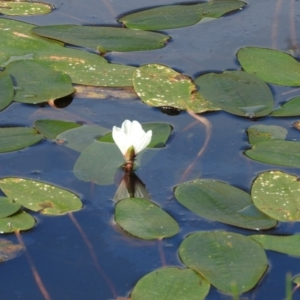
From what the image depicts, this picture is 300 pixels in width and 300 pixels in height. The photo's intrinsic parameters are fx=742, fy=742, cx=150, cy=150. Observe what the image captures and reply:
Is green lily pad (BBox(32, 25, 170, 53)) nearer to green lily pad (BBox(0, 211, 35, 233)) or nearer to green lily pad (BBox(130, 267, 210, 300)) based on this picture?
green lily pad (BBox(0, 211, 35, 233))

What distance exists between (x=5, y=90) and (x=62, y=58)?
0.82 ft

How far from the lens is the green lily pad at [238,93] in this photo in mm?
2043

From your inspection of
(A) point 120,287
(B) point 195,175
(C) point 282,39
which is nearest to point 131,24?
(C) point 282,39

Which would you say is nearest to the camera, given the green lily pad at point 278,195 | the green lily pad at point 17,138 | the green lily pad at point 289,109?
the green lily pad at point 278,195

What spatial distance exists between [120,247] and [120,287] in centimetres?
12

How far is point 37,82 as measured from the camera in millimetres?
2143

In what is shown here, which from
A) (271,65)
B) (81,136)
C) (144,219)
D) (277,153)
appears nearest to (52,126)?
(81,136)

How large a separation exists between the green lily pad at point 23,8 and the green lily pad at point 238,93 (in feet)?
2.32

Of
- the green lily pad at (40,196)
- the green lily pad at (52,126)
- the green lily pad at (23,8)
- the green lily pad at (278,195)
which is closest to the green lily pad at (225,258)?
the green lily pad at (278,195)

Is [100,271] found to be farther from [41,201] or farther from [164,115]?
[164,115]

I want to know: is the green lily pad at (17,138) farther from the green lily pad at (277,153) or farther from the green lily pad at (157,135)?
the green lily pad at (277,153)

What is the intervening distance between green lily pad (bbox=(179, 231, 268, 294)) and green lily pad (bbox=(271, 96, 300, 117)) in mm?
562

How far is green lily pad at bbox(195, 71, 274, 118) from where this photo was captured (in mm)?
2043

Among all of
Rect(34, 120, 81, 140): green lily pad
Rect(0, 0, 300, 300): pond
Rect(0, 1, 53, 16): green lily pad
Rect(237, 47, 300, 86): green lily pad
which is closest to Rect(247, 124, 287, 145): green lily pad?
Rect(0, 0, 300, 300): pond
